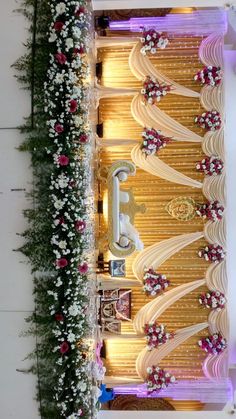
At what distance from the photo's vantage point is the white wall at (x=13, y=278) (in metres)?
5.11

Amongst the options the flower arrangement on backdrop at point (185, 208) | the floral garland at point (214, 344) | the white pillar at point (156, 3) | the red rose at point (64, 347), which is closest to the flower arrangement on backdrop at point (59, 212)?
the red rose at point (64, 347)

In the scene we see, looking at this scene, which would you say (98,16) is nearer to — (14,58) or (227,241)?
(14,58)

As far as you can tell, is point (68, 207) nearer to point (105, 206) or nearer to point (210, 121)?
point (105, 206)

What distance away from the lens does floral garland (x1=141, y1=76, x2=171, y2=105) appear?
234 inches

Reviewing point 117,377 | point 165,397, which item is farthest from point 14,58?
point 165,397

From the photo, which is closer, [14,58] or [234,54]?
[14,58]

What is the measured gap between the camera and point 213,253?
5.91 metres

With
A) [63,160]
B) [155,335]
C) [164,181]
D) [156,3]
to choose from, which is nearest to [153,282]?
[155,335]

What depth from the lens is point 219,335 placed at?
231 inches

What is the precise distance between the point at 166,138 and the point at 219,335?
2310 mm

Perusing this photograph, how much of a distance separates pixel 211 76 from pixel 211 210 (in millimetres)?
1522

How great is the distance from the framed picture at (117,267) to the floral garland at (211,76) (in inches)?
88.5

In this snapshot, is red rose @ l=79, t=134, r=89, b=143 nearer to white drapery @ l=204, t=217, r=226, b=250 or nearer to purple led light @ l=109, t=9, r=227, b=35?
purple led light @ l=109, t=9, r=227, b=35

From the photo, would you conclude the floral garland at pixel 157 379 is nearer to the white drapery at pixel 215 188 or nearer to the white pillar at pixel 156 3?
the white drapery at pixel 215 188
